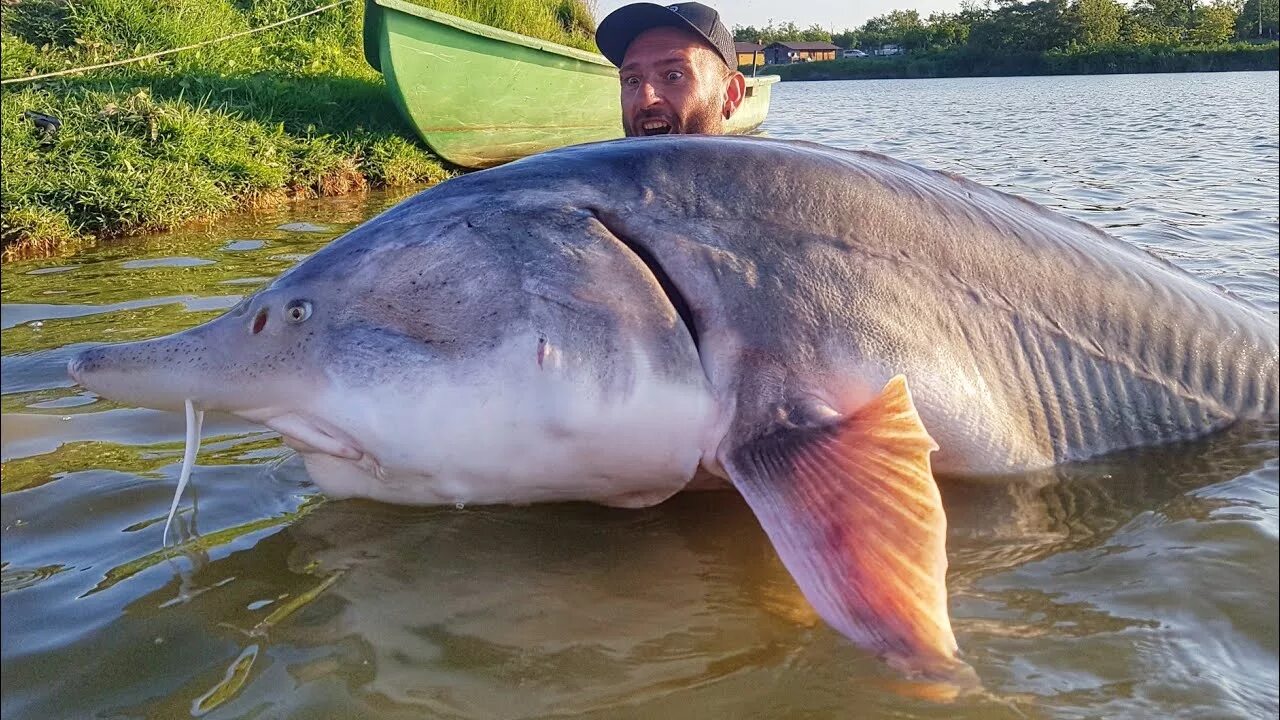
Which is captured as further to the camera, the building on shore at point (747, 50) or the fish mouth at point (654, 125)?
the building on shore at point (747, 50)

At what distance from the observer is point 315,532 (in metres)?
2.30

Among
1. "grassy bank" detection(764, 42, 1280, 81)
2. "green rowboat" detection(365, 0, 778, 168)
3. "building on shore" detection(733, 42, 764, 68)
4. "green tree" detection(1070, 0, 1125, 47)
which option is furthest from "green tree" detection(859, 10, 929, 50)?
"green tree" detection(1070, 0, 1125, 47)

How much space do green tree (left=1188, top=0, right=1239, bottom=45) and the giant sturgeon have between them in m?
0.64

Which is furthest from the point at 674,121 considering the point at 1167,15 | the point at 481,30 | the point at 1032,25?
the point at 481,30

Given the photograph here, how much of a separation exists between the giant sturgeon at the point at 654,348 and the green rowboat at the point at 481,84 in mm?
7194

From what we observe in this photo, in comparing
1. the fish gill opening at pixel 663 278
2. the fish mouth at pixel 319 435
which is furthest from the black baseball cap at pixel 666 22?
the fish mouth at pixel 319 435

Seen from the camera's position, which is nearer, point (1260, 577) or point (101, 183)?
point (1260, 577)

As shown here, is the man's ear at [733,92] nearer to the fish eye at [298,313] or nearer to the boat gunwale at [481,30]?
the fish eye at [298,313]

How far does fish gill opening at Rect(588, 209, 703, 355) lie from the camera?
2037 mm

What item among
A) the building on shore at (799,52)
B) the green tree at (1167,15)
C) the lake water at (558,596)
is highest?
the building on shore at (799,52)

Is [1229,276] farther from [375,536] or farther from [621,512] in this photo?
[375,536]

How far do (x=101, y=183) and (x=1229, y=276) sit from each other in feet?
20.5

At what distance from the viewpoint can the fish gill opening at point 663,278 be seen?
2037 mm

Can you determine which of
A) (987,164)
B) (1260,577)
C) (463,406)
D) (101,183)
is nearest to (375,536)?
(463,406)
